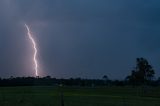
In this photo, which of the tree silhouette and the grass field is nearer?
the grass field

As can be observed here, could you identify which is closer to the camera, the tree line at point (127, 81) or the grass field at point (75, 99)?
the grass field at point (75, 99)

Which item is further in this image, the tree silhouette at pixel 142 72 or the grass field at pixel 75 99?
the tree silhouette at pixel 142 72

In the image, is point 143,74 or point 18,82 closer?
point 143,74

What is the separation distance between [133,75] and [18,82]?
37.7 metres

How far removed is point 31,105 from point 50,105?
4.49 ft

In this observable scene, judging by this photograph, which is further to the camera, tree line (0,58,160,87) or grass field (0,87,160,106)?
Answer: tree line (0,58,160,87)

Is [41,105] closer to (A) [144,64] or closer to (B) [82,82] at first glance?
(A) [144,64]

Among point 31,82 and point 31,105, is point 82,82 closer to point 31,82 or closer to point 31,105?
point 31,82

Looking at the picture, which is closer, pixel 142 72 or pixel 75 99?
pixel 75 99

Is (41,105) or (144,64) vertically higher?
(144,64)

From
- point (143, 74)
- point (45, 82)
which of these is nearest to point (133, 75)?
point (143, 74)

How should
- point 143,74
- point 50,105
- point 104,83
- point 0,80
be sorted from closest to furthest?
point 50,105 → point 143,74 → point 0,80 → point 104,83

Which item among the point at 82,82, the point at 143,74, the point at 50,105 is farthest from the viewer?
the point at 82,82

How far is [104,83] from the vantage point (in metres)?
150
